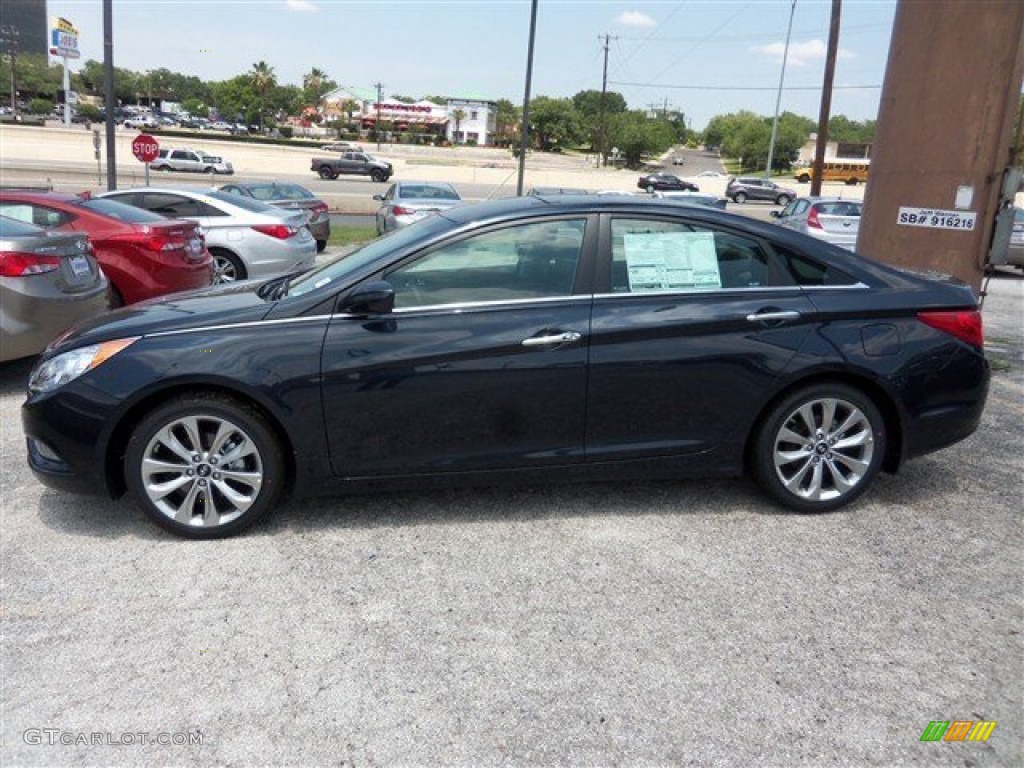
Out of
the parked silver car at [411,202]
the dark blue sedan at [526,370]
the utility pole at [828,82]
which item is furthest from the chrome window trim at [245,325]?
the utility pole at [828,82]

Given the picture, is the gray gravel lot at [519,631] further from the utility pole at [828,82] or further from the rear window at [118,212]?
the utility pole at [828,82]

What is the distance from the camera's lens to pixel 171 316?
12.9 feet

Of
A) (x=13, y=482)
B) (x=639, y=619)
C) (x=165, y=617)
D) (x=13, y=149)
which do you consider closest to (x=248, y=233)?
(x=13, y=482)

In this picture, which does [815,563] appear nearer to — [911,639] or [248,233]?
[911,639]

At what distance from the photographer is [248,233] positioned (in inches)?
424

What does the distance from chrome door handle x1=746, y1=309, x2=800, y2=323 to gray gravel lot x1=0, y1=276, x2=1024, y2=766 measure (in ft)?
3.32

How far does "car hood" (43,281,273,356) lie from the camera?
149 inches

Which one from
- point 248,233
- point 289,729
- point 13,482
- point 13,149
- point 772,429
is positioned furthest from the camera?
point 13,149

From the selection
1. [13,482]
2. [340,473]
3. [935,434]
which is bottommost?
[13,482]

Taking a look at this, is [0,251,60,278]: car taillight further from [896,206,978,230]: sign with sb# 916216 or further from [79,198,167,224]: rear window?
[896,206,978,230]: sign with sb# 916216

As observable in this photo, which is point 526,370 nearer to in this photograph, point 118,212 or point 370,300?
point 370,300

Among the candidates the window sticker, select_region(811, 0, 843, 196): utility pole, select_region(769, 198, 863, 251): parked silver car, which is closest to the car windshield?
the window sticker

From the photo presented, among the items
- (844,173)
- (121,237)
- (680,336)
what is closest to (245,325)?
(680,336)

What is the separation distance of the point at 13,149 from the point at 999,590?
58254 mm
